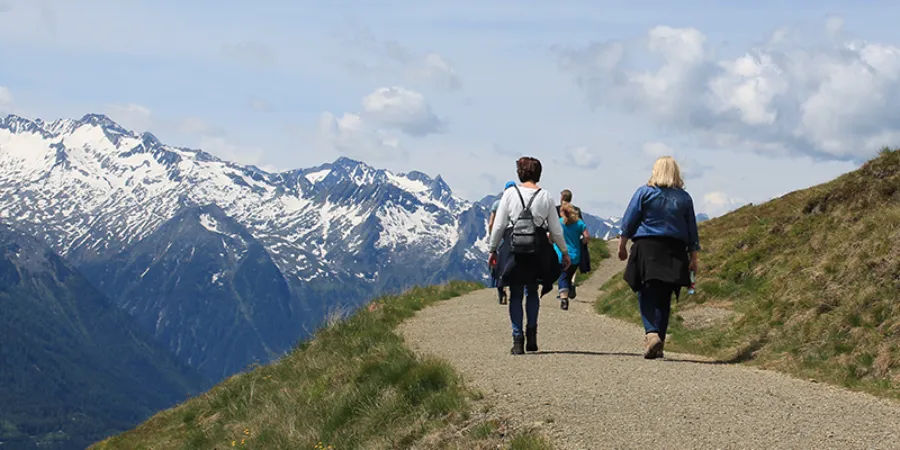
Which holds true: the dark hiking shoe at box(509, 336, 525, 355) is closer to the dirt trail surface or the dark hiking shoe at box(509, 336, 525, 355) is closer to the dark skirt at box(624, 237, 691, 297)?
the dirt trail surface

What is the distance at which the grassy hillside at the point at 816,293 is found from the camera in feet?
35.4

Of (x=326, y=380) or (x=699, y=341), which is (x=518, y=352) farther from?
(x=699, y=341)

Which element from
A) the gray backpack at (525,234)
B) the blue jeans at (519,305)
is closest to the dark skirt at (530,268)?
the gray backpack at (525,234)

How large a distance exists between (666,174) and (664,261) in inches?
46.2

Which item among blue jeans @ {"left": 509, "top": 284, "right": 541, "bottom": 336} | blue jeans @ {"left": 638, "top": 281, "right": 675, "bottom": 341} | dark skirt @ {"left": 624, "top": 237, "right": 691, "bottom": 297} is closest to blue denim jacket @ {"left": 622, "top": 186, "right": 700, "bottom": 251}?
dark skirt @ {"left": 624, "top": 237, "right": 691, "bottom": 297}

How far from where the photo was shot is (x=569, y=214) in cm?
1923

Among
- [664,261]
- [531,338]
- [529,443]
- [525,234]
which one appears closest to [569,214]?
[531,338]

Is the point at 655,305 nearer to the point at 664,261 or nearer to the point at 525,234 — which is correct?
the point at 664,261

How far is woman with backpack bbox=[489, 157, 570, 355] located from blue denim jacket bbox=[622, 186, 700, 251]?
1.02 meters

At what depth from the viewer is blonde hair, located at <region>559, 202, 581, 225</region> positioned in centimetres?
1925

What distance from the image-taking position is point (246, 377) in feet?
61.4

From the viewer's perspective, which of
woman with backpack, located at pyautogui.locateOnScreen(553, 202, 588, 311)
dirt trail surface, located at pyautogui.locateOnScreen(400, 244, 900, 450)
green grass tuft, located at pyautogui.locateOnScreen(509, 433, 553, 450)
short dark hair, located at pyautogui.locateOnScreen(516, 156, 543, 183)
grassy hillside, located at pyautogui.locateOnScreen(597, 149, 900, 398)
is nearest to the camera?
green grass tuft, located at pyautogui.locateOnScreen(509, 433, 553, 450)

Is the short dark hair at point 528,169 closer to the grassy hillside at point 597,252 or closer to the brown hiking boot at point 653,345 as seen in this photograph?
the brown hiking boot at point 653,345

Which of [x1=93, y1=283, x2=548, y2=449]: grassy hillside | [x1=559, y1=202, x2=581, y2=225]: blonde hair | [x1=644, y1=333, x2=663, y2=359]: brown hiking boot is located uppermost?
[x1=559, y1=202, x2=581, y2=225]: blonde hair
